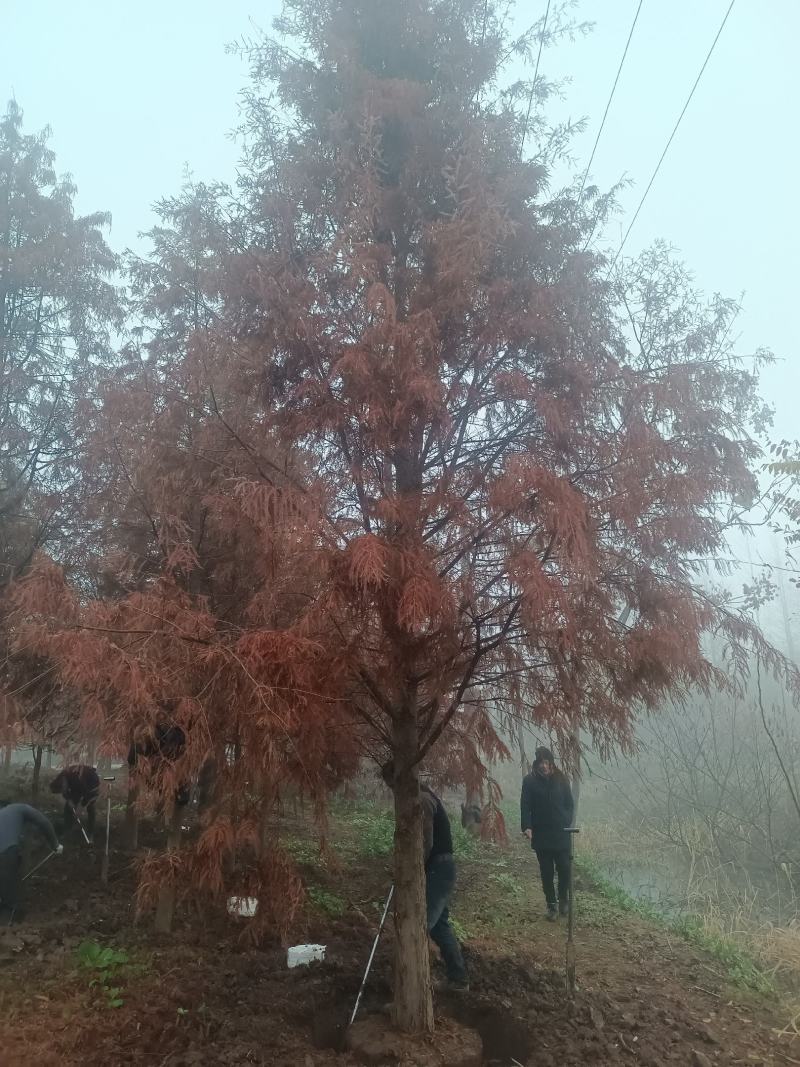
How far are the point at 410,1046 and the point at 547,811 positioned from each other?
2938mm

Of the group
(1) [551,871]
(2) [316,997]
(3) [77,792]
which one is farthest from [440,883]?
(3) [77,792]

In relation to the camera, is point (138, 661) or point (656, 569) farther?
point (656, 569)

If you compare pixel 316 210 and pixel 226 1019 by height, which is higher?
pixel 316 210

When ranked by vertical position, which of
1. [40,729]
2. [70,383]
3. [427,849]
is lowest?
[427,849]

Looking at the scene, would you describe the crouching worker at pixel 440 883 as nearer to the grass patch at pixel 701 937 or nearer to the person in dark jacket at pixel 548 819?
the person in dark jacket at pixel 548 819

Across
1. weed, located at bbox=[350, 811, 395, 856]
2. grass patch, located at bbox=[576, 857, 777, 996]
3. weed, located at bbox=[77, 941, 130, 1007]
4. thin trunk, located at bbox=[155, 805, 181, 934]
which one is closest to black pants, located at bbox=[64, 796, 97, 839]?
thin trunk, located at bbox=[155, 805, 181, 934]

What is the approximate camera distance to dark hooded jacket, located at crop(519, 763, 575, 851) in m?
6.47

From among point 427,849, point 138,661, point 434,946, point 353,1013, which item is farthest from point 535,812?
point 138,661

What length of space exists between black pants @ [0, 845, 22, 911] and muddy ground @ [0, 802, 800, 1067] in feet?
0.72

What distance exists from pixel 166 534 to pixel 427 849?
2.77 m

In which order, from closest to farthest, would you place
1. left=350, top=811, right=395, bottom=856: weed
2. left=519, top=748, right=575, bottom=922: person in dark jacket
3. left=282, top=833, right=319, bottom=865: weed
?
left=519, top=748, right=575, bottom=922: person in dark jacket < left=282, top=833, right=319, bottom=865: weed < left=350, top=811, right=395, bottom=856: weed

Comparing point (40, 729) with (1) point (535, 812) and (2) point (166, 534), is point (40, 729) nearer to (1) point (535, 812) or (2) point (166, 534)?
(2) point (166, 534)

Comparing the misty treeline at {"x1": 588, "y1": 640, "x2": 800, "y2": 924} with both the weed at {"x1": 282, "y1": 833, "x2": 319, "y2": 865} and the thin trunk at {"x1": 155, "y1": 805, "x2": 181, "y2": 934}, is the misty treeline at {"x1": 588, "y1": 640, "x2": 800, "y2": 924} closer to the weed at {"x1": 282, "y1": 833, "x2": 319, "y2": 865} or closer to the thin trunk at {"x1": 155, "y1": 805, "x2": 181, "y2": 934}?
the weed at {"x1": 282, "y1": 833, "x2": 319, "y2": 865}

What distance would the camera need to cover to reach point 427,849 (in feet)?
16.0
